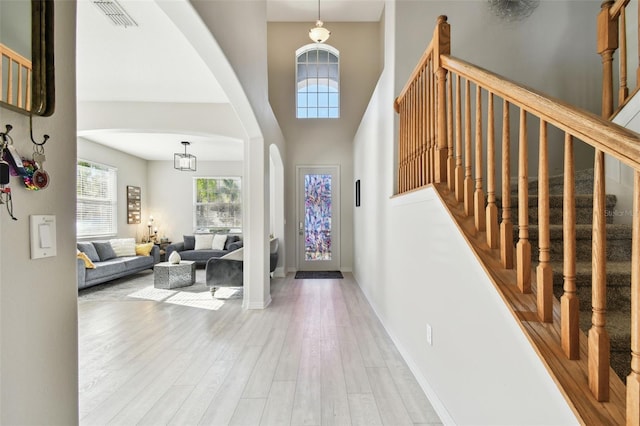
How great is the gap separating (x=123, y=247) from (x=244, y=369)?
5.29m

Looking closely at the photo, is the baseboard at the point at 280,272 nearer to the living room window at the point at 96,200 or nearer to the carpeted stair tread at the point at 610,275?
the living room window at the point at 96,200

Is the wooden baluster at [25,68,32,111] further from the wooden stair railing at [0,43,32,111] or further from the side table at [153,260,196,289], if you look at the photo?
the side table at [153,260,196,289]

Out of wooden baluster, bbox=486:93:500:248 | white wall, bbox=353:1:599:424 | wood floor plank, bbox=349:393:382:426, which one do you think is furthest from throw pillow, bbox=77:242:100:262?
wooden baluster, bbox=486:93:500:248

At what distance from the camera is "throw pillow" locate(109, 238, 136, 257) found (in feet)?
20.6

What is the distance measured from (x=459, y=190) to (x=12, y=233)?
1.84 meters

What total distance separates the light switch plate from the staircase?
6.62 feet

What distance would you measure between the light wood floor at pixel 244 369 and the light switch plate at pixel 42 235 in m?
1.45

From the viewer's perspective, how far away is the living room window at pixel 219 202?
324 inches

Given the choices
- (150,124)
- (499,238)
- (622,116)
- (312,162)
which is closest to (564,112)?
(499,238)

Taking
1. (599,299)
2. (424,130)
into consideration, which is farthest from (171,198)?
(599,299)

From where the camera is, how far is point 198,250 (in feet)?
24.2

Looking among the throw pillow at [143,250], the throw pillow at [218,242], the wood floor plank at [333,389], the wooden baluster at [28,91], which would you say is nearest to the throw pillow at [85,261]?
the throw pillow at [143,250]

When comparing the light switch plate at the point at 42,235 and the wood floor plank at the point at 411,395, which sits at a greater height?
the light switch plate at the point at 42,235

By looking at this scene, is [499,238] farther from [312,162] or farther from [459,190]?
[312,162]
